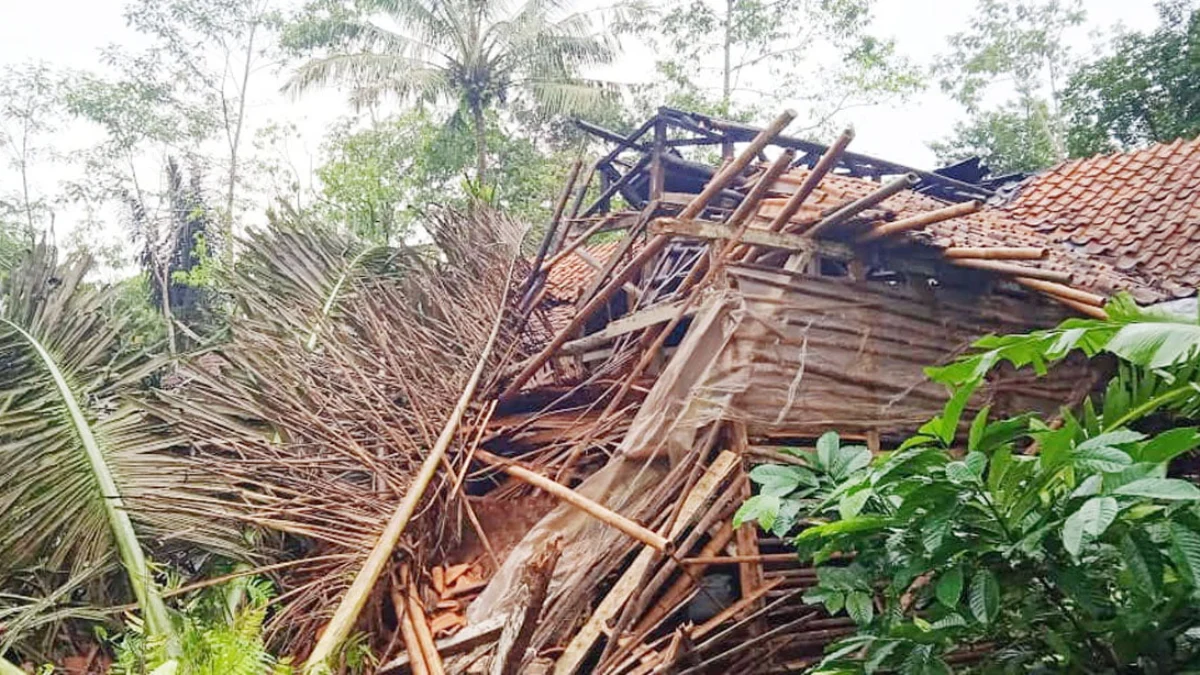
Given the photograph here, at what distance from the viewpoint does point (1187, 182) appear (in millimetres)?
6395

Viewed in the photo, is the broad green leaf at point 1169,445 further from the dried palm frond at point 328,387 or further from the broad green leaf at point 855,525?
the dried palm frond at point 328,387

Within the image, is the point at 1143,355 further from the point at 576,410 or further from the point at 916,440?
the point at 576,410

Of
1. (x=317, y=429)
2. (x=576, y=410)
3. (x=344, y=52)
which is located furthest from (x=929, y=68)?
(x=317, y=429)

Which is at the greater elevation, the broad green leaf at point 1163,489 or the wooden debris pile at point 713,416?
the broad green leaf at point 1163,489

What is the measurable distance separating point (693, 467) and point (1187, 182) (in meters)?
5.42

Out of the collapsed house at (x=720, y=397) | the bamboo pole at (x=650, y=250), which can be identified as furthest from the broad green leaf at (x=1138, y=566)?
the bamboo pole at (x=650, y=250)

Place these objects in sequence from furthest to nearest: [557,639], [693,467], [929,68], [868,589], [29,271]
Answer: [929,68] → [29,271] → [693,467] → [557,639] → [868,589]

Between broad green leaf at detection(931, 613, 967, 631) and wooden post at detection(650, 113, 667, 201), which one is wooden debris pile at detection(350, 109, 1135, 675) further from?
broad green leaf at detection(931, 613, 967, 631)

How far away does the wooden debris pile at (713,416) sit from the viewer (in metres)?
3.49

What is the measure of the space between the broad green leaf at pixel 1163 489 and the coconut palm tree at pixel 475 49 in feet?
43.6

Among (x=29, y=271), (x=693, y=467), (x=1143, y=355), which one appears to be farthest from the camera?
(x=29, y=271)

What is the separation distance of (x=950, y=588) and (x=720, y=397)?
7.05 feet

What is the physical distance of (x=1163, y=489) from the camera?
1.46 meters

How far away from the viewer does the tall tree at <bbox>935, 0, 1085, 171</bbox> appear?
17.2 metres
